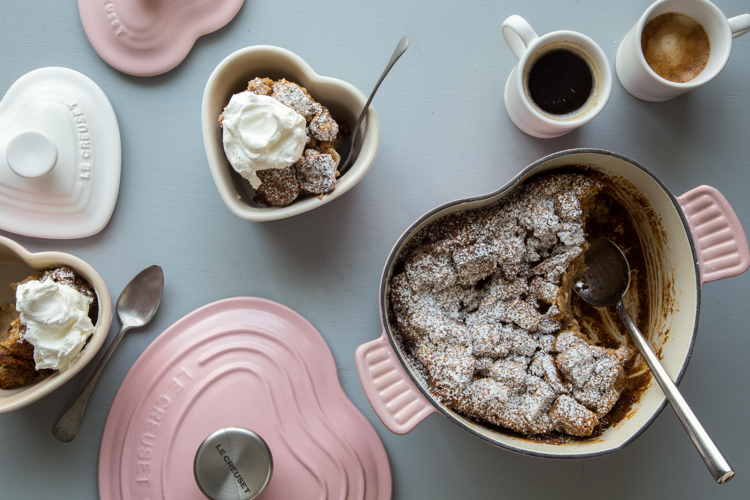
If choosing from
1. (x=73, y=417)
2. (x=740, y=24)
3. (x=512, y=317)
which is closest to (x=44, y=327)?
(x=73, y=417)

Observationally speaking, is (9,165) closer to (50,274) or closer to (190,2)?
(50,274)

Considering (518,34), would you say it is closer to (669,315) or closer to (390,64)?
(390,64)

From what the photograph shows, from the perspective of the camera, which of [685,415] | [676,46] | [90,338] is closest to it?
[685,415]

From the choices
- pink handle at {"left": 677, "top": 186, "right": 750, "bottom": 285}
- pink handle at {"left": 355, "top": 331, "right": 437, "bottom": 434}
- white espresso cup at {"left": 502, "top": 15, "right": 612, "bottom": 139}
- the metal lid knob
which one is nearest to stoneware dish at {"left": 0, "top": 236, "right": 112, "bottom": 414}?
the metal lid knob

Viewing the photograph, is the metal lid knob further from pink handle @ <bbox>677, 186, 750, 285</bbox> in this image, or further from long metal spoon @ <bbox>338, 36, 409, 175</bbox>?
pink handle @ <bbox>677, 186, 750, 285</bbox>

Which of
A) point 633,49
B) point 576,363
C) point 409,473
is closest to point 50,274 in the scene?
point 409,473

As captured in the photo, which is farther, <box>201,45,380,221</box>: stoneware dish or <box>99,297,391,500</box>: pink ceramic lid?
<box>99,297,391,500</box>: pink ceramic lid

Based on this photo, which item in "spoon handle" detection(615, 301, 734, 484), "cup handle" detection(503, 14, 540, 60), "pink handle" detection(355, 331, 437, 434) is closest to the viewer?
"spoon handle" detection(615, 301, 734, 484)
